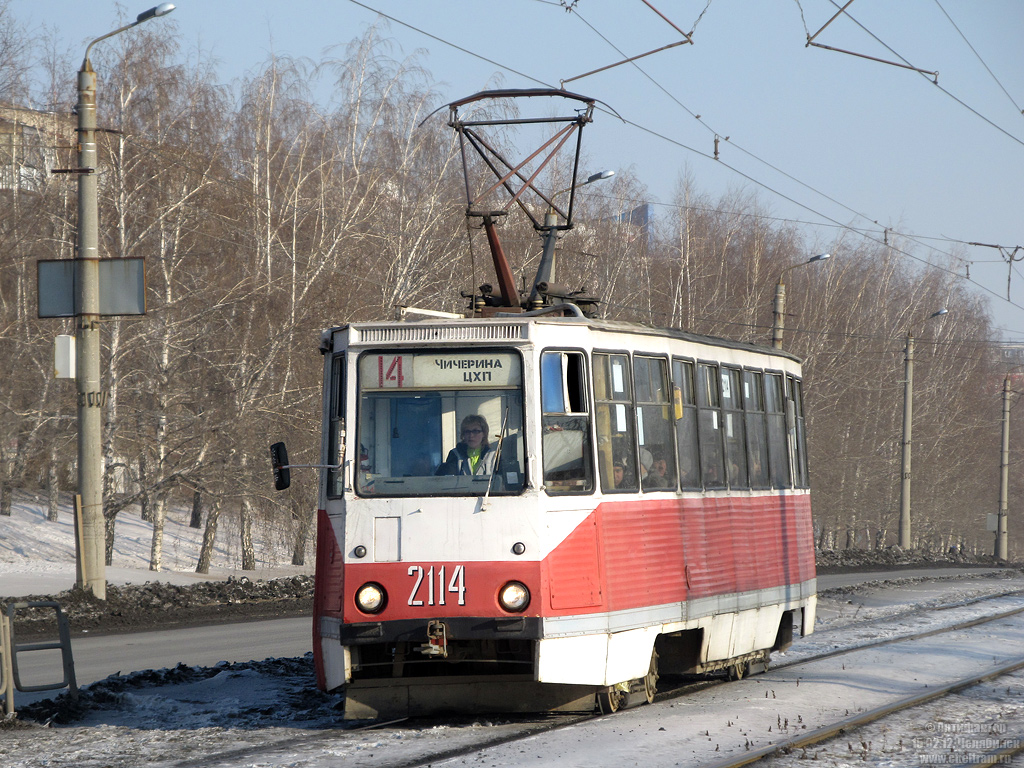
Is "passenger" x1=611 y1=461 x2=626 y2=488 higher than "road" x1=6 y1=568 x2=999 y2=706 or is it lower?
higher

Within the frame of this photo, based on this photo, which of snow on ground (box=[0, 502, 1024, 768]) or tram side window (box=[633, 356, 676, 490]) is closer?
snow on ground (box=[0, 502, 1024, 768])

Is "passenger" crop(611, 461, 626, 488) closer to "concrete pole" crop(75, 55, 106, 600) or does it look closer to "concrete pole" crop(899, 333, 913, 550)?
"concrete pole" crop(75, 55, 106, 600)

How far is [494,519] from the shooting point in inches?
317

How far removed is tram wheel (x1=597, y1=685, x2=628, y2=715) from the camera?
Result: 873cm

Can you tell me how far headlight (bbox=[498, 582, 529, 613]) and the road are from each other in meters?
4.08

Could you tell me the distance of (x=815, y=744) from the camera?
25.4 ft

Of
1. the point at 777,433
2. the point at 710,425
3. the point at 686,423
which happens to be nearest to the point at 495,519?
the point at 686,423

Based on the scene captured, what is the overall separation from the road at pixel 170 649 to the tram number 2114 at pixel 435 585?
361cm

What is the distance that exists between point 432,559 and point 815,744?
2.62 m

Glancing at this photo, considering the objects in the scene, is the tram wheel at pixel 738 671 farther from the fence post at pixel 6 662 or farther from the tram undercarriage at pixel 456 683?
the fence post at pixel 6 662

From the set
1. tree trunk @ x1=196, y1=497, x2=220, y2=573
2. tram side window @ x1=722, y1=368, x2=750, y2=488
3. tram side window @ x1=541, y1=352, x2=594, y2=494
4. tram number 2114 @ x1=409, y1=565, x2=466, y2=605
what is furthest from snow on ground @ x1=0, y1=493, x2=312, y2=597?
tram side window @ x1=541, y1=352, x2=594, y2=494

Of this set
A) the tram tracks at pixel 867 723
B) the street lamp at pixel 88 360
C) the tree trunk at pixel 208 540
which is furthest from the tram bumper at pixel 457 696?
the tree trunk at pixel 208 540

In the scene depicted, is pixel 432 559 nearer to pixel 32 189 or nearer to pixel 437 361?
Result: pixel 437 361

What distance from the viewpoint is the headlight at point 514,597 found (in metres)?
7.94
